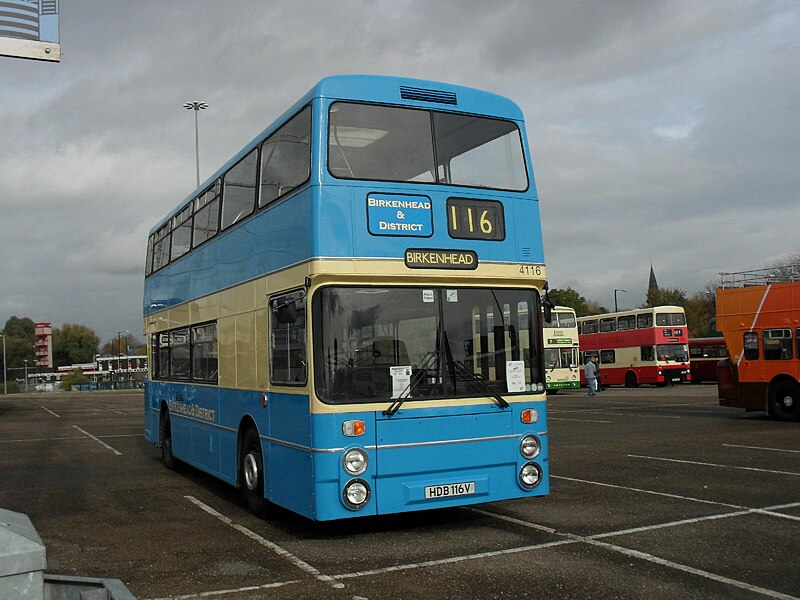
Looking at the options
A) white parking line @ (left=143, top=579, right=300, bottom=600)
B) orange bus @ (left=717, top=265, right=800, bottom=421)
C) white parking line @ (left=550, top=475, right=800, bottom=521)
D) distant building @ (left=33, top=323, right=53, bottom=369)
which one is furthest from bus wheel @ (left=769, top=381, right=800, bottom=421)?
distant building @ (left=33, top=323, right=53, bottom=369)

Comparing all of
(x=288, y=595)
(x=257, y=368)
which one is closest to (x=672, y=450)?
(x=257, y=368)

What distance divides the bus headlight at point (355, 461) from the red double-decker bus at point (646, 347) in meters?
38.9

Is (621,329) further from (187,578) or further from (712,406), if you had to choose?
(187,578)

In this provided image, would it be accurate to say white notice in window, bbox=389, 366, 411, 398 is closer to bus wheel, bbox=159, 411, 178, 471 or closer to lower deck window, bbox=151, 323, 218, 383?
lower deck window, bbox=151, 323, 218, 383

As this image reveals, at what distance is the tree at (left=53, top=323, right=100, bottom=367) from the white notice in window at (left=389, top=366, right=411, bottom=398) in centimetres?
16368

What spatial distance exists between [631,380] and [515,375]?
3954cm

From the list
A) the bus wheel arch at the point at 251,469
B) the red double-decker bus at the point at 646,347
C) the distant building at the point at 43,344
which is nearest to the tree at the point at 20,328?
the distant building at the point at 43,344

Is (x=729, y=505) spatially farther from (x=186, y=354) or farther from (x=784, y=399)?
(x=784, y=399)

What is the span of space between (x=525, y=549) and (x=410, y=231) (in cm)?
310

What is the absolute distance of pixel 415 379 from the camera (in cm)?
767

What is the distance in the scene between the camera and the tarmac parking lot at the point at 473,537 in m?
6.14

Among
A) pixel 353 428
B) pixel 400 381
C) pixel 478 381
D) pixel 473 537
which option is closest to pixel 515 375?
pixel 478 381

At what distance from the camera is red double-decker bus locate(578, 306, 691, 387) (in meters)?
44.0

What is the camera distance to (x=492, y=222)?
8.26 metres
